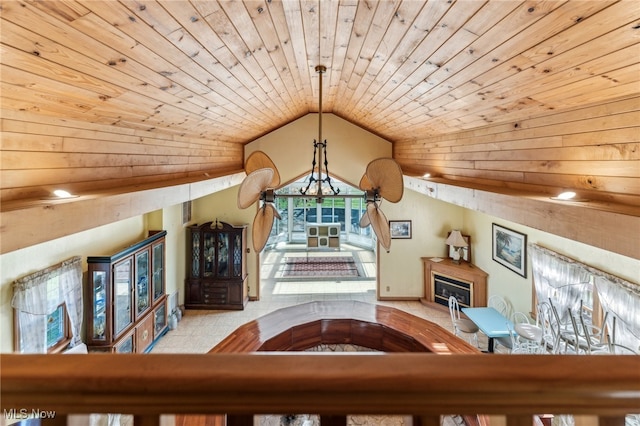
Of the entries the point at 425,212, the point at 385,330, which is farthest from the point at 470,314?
the point at 425,212

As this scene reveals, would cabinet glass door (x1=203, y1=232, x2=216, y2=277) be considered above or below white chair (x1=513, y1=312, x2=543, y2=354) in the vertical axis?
above

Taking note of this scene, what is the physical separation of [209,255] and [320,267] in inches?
152

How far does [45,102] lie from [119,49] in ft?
1.93

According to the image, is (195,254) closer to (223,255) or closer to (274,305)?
(223,255)

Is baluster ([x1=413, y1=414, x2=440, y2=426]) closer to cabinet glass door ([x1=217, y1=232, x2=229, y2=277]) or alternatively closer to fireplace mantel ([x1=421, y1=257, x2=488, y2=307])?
fireplace mantel ([x1=421, y1=257, x2=488, y2=307])

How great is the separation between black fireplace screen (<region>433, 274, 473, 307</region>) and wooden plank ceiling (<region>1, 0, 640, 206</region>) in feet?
12.3

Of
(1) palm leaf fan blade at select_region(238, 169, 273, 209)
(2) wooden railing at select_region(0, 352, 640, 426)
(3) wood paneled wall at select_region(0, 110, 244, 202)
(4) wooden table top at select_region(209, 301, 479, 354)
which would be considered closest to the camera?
(2) wooden railing at select_region(0, 352, 640, 426)

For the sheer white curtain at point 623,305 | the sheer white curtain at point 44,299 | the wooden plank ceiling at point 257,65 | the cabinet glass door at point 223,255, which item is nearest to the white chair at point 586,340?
the sheer white curtain at point 623,305

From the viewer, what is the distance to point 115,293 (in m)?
4.43

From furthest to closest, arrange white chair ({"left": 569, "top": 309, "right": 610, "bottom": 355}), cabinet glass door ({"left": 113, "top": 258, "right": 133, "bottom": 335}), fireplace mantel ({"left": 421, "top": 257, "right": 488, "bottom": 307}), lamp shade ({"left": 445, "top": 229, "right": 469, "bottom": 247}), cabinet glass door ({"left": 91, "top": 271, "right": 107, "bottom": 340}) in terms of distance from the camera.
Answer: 1. lamp shade ({"left": 445, "top": 229, "right": 469, "bottom": 247})
2. fireplace mantel ({"left": 421, "top": 257, "right": 488, "bottom": 307})
3. cabinet glass door ({"left": 113, "top": 258, "right": 133, "bottom": 335})
4. cabinet glass door ({"left": 91, "top": 271, "right": 107, "bottom": 340})
5. white chair ({"left": 569, "top": 309, "right": 610, "bottom": 355})

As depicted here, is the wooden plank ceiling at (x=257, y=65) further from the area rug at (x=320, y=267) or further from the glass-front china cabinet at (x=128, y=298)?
the area rug at (x=320, y=267)

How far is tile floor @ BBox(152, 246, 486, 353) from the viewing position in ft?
18.9

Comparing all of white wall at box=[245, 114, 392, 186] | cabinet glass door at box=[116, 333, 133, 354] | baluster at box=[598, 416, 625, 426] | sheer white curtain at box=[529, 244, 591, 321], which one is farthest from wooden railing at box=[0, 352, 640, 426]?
white wall at box=[245, 114, 392, 186]

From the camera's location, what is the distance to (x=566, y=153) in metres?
2.30
